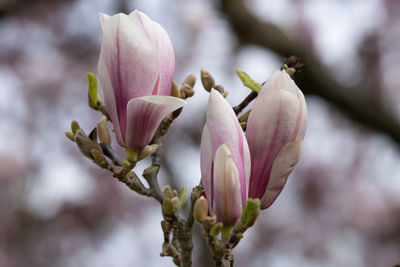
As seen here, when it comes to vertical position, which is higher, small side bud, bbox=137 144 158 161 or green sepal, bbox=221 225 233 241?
small side bud, bbox=137 144 158 161

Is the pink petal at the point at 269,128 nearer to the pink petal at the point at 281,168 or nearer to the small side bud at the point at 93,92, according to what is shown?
the pink petal at the point at 281,168

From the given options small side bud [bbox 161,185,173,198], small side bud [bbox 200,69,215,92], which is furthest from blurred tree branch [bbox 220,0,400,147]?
small side bud [bbox 161,185,173,198]

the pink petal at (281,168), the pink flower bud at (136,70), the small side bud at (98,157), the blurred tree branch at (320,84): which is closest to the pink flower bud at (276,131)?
the pink petal at (281,168)

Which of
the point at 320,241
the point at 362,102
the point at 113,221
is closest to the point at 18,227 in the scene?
the point at 113,221

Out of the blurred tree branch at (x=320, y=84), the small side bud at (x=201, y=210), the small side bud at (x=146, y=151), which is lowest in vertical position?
the blurred tree branch at (x=320, y=84)

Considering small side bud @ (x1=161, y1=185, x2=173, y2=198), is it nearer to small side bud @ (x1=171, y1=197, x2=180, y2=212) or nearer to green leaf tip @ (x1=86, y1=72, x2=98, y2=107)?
small side bud @ (x1=171, y1=197, x2=180, y2=212)

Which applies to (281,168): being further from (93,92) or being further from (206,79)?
(93,92)
